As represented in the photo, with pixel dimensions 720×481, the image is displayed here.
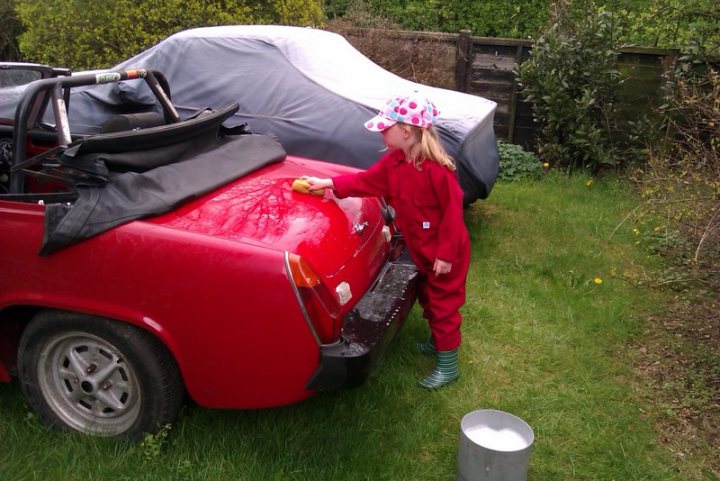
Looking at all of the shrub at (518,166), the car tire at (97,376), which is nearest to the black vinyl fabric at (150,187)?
the car tire at (97,376)

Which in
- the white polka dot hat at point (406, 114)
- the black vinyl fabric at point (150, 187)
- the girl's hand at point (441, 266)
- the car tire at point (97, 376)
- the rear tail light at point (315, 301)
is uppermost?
the white polka dot hat at point (406, 114)

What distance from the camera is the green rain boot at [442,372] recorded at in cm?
357

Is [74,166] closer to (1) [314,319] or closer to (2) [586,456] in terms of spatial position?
(1) [314,319]

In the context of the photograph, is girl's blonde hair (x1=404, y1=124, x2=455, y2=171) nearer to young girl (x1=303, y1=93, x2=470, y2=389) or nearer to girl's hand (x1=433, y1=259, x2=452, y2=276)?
young girl (x1=303, y1=93, x2=470, y2=389)

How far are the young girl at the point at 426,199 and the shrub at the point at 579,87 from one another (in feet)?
14.3

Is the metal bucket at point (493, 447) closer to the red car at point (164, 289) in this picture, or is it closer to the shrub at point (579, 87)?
the red car at point (164, 289)

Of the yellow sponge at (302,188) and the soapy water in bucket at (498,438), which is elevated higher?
the yellow sponge at (302,188)

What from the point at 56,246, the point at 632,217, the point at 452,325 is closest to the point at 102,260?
the point at 56,246

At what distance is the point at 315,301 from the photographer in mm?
2635

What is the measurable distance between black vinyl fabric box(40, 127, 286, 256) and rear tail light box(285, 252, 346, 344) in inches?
26.6

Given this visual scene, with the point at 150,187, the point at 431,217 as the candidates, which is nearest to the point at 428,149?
the point at 431,217

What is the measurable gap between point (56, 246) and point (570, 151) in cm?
621

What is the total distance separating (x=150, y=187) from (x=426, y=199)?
135 centimetres

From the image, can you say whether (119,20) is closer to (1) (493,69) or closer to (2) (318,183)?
(1) (493,69)
